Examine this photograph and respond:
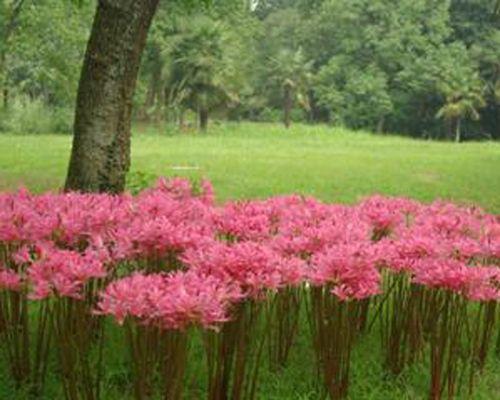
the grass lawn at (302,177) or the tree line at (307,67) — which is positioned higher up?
the tree line at (307,67)

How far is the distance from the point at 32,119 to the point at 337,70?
2367 centimetres

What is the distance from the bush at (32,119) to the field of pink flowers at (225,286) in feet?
104

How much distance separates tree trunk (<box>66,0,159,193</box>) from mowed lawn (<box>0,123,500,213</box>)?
853 cm

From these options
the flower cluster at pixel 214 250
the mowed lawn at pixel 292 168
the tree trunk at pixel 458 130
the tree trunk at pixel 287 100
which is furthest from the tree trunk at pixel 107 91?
the tree trunk at pixel 458 130

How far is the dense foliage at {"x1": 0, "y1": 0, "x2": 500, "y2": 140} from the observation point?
40000 mm

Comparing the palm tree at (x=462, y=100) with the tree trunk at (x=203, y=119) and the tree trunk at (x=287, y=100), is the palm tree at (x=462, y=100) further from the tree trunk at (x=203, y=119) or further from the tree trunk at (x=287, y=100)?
the tree trunk at (x=203, y=119)

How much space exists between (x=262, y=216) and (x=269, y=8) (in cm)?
6753

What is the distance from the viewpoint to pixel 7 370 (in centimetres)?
427

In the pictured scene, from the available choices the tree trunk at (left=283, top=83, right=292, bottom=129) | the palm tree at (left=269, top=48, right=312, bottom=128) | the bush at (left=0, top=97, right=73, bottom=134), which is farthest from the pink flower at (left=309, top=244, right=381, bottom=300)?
the palm tree at (left=269, top=48, right=312, bottom=128)

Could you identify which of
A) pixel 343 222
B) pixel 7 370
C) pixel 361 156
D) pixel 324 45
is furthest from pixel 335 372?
pixel 324 45

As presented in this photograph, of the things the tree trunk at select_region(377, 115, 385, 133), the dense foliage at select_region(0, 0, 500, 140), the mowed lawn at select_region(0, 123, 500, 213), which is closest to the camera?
the mowed lawn at select_region(0, 123, 500, 213)

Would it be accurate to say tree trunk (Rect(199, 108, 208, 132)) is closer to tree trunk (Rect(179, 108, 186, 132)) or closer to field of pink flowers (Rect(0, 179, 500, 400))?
tree trunk (Rect(179, 108, 186, 132))

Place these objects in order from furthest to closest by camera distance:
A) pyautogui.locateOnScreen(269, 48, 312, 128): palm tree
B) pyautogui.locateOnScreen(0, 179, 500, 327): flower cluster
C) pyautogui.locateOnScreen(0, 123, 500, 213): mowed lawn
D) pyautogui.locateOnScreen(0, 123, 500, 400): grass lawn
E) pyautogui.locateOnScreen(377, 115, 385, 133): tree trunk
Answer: pyautogui.locateOnScreen(377, 115, 385, 133): tree trunk
pyautogui.locateOnScreen(269, 48, 312, 128): palm tree
pyautogui.locateOnScreen(0, 123, 500, 213): mowed lawn
pyautogui.locateOnScreen(0, 123, 500, 400): grass lawn
pyautogui.locateOnScreen(0, 179, 500, 327): flower cluster

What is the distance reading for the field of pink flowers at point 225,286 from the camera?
3.26 m
